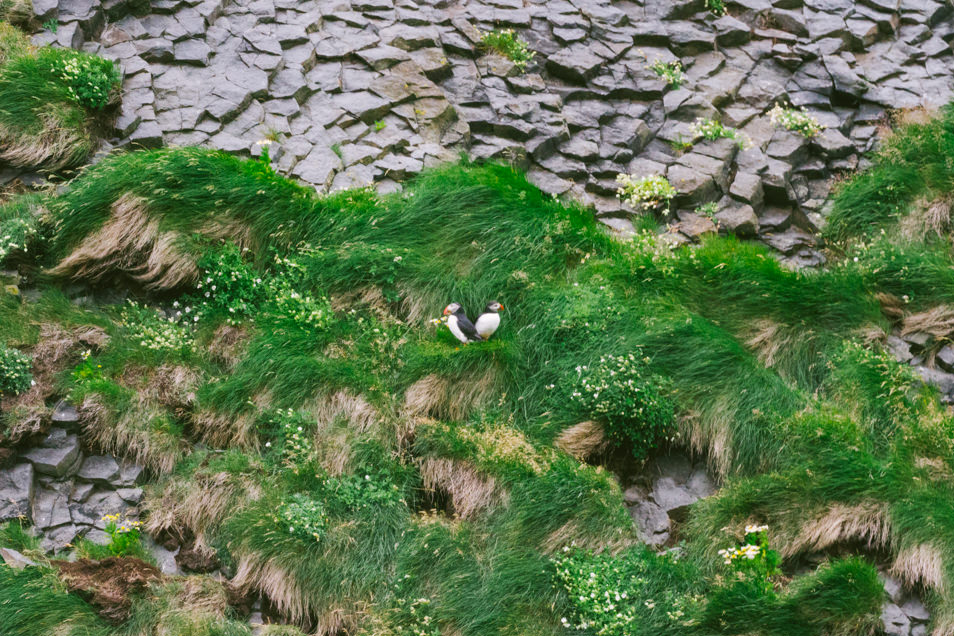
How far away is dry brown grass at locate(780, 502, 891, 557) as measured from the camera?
8.19 meters

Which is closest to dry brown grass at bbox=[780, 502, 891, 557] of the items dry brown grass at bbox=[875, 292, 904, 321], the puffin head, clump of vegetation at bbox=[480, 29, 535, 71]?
dry brown grass at bbox=[875, 292, 904, 321]

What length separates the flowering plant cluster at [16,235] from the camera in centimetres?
909

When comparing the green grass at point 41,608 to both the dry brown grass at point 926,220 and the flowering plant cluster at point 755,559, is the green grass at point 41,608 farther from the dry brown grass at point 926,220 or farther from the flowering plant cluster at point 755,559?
the dry brown grass at point 926,220

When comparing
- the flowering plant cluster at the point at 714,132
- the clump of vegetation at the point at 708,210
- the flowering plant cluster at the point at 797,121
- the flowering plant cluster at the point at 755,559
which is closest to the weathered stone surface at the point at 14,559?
the flowering plant cluster at the point at 755,559

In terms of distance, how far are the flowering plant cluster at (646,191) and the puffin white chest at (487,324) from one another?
9.82 feet

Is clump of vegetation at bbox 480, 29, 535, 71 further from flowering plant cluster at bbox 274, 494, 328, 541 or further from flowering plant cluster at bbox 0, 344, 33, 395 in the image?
flowering plant cluster at bbox 0, 344, 33, 395

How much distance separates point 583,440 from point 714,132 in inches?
208

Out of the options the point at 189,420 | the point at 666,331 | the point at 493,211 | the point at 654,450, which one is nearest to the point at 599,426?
the point at 654,450

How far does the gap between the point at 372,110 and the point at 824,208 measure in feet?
19.1

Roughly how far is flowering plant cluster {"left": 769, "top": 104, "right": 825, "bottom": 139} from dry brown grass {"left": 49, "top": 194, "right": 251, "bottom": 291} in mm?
7941

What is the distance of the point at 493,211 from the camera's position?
10164 millimetres

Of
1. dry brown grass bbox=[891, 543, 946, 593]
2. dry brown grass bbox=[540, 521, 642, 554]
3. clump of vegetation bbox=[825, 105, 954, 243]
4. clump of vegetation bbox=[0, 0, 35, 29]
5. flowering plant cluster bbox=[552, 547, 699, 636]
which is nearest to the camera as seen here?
flowering plant cluster bbox=[552, 547, 699, 636]

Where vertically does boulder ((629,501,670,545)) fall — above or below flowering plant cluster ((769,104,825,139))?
below

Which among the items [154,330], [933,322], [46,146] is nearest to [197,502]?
[154,330]
